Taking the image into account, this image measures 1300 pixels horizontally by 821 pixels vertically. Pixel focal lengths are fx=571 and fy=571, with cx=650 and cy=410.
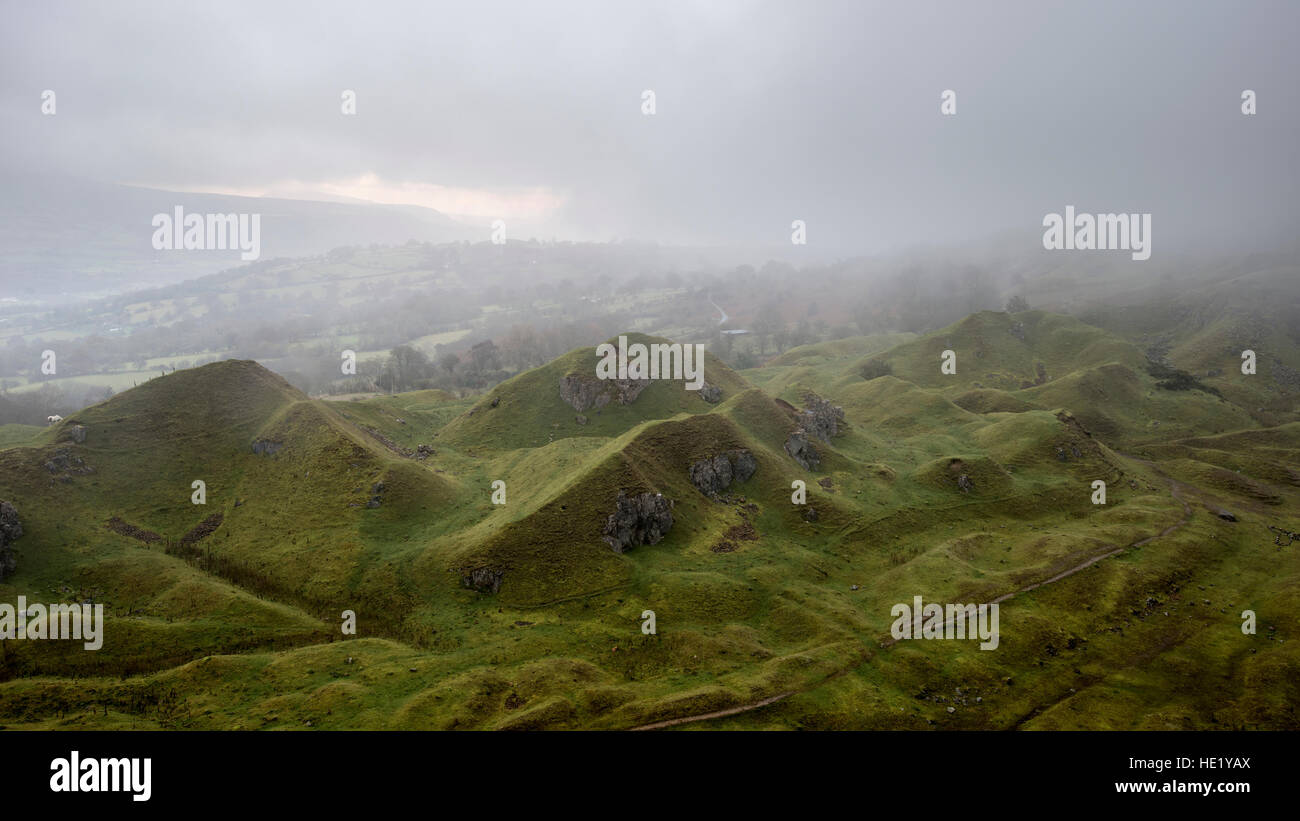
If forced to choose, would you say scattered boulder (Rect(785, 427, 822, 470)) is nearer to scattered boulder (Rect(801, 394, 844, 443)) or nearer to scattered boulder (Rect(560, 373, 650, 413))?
scattered boulder (Rect(801, 394, 844, 443))

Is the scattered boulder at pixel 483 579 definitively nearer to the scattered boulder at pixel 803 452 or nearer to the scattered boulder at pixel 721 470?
the scattered boulder at pixel 721 470

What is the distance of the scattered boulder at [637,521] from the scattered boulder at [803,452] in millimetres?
29077

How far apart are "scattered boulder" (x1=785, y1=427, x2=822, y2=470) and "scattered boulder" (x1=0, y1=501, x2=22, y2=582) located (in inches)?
3610

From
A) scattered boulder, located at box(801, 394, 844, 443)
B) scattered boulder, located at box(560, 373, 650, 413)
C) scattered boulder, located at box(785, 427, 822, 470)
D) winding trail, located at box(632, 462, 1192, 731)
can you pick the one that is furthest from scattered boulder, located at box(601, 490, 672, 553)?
scattered boulder, located at box(560, 373, 650, 413)

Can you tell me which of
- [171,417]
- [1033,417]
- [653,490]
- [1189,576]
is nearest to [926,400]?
[1033,417]

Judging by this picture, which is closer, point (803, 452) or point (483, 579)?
point (483, 579)

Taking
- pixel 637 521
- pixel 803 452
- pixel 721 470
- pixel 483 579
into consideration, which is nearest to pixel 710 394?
pixel 803 452

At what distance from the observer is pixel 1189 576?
210 feet

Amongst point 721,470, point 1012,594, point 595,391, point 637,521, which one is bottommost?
point 1012,594

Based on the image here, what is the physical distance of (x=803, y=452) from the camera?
9006cm

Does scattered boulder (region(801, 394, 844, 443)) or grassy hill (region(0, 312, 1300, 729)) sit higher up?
scattered boulder (region(801, 394, 844, 443))

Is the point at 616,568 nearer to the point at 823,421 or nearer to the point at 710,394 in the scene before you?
the point at 823,421

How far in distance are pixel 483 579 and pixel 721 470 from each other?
114 feet

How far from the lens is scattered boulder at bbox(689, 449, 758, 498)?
253ft
